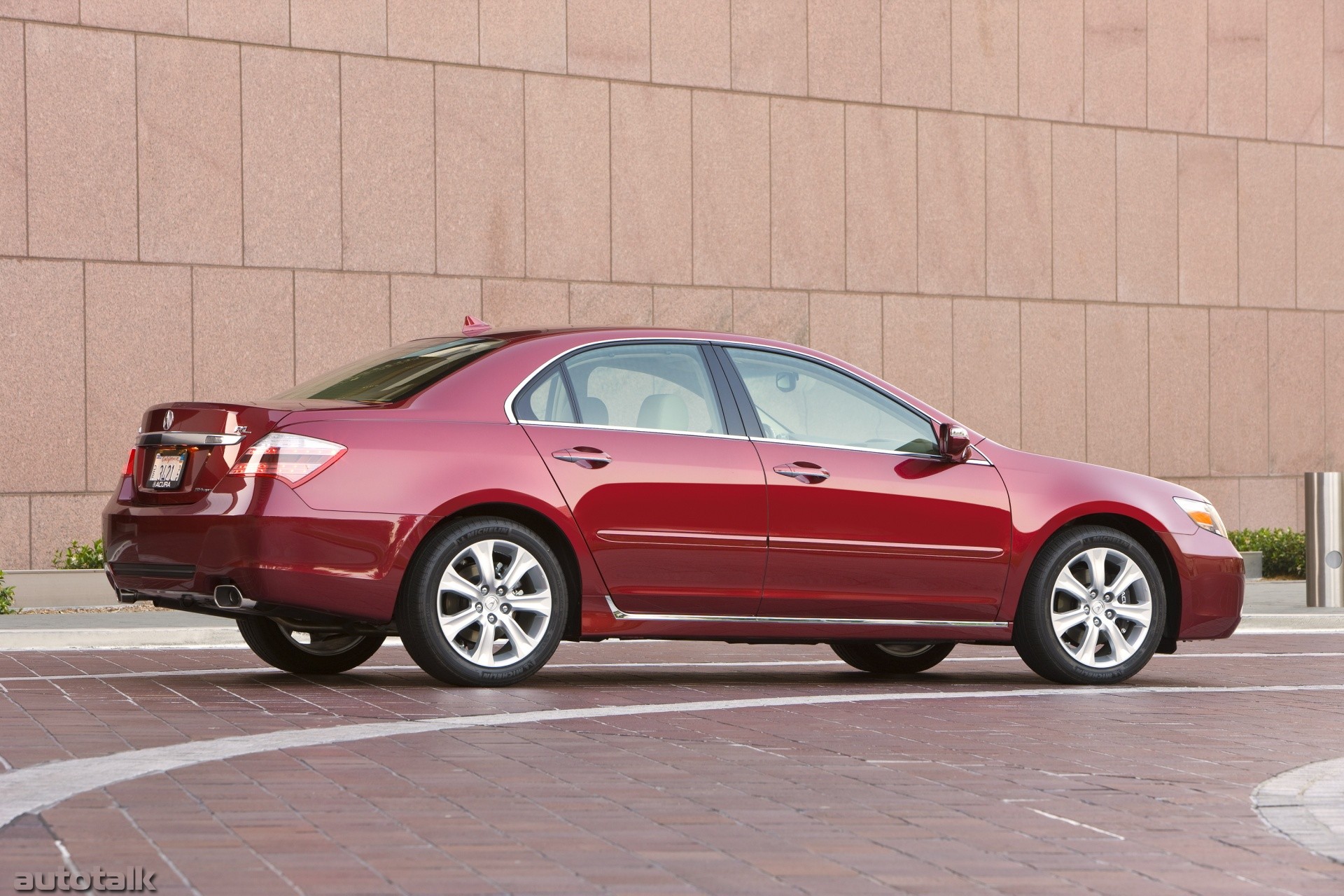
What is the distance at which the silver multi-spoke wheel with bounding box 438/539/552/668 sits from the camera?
344 inches

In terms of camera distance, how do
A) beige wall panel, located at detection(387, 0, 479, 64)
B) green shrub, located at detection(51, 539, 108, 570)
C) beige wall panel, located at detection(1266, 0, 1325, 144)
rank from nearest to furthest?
1. green shrub, located at detection(51, 539, 108, 570)
2. beige wall panel, located at detection(387, 0, 479, 64)
3. beige wall panel, located at detection(1266, 0, 1325, 144)

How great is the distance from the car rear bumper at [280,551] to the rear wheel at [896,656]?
119 inches

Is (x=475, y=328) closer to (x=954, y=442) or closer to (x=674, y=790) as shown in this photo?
(x=954, y=442)

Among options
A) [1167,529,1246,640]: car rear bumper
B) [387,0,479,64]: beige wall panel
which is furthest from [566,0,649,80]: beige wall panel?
[1167,529,1246,640]: car rear bumper

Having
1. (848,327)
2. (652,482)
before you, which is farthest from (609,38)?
(652,482)

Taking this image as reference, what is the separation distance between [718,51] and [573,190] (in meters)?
2.24

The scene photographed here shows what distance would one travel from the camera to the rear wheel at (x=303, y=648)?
979 cm

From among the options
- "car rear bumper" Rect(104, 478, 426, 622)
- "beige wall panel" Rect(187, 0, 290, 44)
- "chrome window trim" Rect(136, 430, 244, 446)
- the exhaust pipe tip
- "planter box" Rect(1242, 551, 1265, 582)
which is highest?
"beige wall panel" Rect(187, 0, 290, 44)

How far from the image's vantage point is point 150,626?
41.6 feet

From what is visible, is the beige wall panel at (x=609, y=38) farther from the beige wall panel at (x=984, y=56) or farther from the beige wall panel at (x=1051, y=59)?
the beige wall panel at (x=1051, y=59)

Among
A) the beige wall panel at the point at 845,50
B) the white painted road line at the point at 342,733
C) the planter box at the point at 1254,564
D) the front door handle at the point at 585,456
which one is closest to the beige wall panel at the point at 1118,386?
the planter box at the point at 1254,564

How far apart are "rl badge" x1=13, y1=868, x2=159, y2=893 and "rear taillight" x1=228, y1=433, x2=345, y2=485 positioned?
12.3 feet

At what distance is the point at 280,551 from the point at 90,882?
12.4 ft

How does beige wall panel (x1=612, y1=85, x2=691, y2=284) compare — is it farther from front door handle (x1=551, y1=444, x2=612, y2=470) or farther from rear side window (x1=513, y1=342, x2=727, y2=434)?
front door handle (x1=551, y1=444, x2=612, y2=470)
